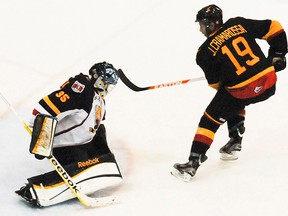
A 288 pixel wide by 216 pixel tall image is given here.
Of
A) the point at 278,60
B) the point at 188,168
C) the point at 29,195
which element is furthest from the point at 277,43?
the point at 29,195

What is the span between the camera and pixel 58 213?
2865 mm

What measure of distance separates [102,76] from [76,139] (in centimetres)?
33

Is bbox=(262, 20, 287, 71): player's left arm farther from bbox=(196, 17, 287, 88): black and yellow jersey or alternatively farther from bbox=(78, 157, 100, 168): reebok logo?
bbox=(78, 157, 100, 168): reebok logo

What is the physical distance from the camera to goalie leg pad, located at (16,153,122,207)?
2898 millimetres

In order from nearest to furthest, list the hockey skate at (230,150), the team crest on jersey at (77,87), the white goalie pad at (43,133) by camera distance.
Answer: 1. the white goalie pad at (43,133)
2. the team crest on jersey at (77,87)
3. the hockey skate at (230,150)

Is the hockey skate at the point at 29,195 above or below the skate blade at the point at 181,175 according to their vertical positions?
above

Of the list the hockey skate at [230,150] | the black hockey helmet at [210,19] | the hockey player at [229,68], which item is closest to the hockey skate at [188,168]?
the hockey player at [229,68]

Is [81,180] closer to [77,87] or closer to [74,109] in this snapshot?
[74,109]

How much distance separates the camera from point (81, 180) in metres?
2.99

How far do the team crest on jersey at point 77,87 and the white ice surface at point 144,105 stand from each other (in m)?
0.51

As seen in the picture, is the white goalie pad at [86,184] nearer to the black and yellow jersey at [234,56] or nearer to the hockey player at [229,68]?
the hockey player at [229,68]

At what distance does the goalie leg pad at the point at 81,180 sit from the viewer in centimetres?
290

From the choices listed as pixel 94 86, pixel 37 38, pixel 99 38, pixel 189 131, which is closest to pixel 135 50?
pixel 99 38

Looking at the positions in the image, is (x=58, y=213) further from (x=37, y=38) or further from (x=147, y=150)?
(x=37, y=38)
